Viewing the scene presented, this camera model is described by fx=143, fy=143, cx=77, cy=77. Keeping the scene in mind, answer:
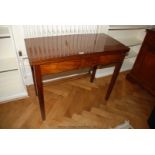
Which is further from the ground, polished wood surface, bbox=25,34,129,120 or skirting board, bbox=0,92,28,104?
polished wood surface, bbox=25,34,129,120

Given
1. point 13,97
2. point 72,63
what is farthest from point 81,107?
point 13,97

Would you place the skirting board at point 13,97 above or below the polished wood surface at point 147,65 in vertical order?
below

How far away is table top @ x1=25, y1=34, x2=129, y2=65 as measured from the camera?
44.3 inches

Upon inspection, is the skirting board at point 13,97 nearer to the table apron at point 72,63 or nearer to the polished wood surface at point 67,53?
the polished wood surface at point 67,53

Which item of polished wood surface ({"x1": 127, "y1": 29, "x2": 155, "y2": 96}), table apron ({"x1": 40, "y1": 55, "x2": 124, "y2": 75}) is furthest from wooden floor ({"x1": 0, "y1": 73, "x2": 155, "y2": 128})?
table apron ({"x1": 40, "y1": 55, "x2": 124, "y2": 75})

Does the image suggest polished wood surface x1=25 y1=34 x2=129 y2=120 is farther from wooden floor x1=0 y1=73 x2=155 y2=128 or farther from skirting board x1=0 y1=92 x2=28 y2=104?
skirting board x1=0 y1=92 x2=28 y2=104

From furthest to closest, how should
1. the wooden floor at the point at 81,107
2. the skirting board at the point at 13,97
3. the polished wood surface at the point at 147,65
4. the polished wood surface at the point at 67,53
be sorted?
the polished wood surface at the point at 147,65 → the skirting board at the point at 13,97 → the wooden floor at the point at 81,107 → the polished wood surface at the point at 67,53

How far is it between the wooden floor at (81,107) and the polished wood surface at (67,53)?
0.63 feet

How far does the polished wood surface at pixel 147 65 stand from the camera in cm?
186

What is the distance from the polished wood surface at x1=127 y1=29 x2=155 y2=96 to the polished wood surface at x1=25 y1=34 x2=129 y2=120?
652 mm

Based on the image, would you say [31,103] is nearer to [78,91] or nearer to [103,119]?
[78,91]

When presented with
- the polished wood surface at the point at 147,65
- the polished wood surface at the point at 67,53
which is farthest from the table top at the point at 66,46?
the polished wood surface at the point at 147,65
